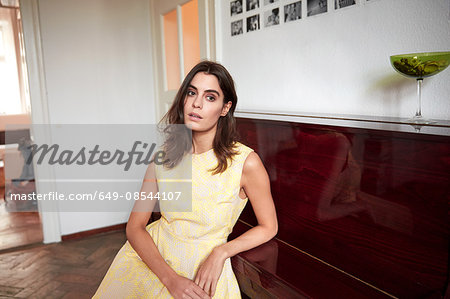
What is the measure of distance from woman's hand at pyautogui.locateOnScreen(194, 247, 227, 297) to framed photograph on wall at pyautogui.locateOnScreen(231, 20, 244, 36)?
1.59 m

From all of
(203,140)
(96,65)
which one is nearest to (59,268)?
(96,65)

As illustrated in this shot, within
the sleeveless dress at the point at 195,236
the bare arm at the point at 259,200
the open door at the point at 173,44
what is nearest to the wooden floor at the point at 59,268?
the sleeveless dress at the point at 195,236

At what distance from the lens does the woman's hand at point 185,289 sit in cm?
129

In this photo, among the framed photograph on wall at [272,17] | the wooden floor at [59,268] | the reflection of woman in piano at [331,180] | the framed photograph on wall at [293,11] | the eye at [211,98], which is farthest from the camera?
the wooden floor at [59,268]

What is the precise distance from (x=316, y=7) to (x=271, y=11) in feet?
1.22

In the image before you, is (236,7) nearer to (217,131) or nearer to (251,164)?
(217,131)

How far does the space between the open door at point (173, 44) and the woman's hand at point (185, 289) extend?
6.34 ft

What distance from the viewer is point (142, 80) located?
3.72 metres

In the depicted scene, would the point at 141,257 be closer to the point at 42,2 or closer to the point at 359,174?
the point at 359,174

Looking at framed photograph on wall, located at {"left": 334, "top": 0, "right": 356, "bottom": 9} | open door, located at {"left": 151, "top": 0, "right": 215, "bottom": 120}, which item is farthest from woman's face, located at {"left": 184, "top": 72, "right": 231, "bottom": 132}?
open door, located at {"left": 151, "top": 0, "right": 215, "bottom": 120}

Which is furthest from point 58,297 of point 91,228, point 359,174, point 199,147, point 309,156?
point 359,174

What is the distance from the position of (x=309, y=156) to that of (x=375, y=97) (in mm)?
440

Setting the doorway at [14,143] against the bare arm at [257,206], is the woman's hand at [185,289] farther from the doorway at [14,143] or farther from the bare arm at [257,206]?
the doorway at [14,143]

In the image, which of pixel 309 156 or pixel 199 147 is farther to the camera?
pixel 199 147
